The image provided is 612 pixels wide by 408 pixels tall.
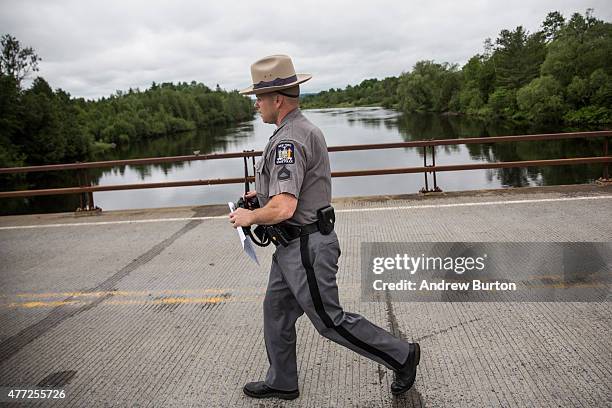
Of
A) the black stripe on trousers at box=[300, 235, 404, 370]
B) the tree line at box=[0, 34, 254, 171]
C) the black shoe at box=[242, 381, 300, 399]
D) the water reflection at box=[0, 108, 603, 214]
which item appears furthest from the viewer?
the tree line at box=[0, 34, 254, 171]

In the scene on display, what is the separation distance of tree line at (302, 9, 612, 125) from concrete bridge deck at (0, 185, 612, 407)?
58.9 meters

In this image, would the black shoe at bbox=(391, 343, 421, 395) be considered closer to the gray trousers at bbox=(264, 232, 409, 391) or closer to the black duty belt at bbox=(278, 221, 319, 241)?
the gray trousers at bbox=(264, 232, 409, 391)

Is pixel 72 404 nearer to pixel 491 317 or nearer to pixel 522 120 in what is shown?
pixel 491 317

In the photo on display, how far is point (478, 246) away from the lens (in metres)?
5.92

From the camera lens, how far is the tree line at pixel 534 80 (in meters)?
61.0

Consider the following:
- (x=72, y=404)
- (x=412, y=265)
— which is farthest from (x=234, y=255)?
(x=72, y=404)

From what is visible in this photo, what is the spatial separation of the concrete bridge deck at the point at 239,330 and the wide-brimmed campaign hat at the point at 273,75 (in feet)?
6.06

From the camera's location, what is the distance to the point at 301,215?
Answer: 312cm

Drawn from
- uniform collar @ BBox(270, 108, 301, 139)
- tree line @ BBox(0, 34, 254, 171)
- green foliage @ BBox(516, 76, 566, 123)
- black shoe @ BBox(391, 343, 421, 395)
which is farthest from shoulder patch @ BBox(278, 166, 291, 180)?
green foliage @ BBox(516, 76, 566, 123)

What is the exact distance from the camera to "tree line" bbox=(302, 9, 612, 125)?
60969 millimetres

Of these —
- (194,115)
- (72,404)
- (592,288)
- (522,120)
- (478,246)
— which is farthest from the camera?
(194,115)

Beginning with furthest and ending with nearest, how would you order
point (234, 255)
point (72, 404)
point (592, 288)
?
point (234, 255) → point (592, 288) → point (72, 404)

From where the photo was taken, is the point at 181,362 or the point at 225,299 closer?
the point at 181,362

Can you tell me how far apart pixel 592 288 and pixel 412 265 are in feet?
5.30
